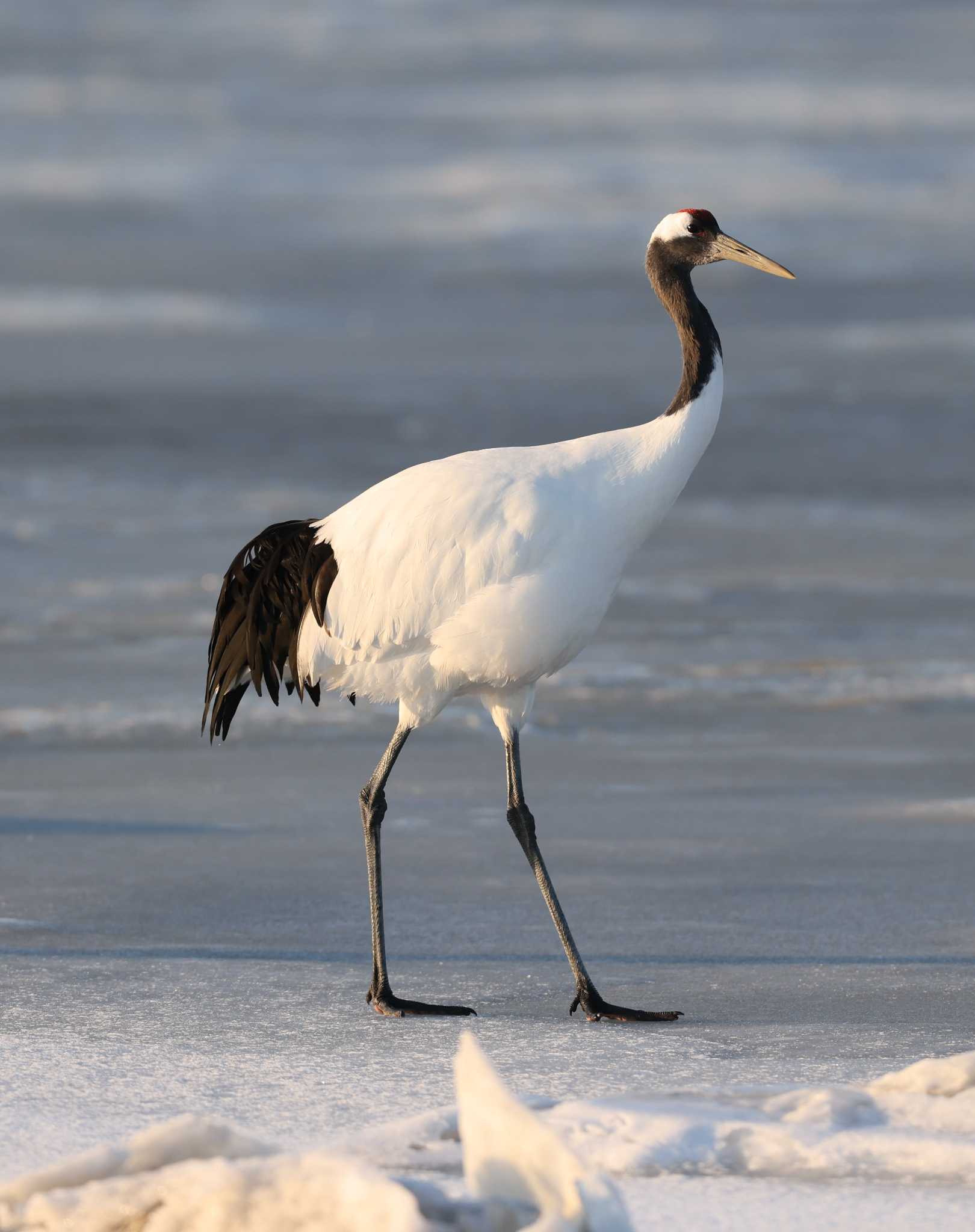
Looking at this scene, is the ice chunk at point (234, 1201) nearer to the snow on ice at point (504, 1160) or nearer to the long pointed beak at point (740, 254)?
the snow on ice at point (504, 1160)

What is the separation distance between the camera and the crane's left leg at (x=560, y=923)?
476cm

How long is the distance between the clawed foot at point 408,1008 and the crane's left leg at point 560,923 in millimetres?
249

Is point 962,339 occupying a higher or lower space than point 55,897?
higher

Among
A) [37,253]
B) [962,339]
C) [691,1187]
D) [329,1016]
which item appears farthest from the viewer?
[37,253]

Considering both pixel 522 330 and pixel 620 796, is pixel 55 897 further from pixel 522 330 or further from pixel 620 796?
pixel 522 330

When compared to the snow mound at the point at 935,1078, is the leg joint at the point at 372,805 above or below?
above

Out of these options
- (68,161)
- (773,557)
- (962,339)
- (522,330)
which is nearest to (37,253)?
(68,161)

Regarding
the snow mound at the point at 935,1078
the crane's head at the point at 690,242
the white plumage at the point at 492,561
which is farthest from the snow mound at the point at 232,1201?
the crane's head at the point at 690,242

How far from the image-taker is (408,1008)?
15.6ft

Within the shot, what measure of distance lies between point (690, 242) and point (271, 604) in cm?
142

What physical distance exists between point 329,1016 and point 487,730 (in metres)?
2.95

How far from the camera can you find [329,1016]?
4734mm

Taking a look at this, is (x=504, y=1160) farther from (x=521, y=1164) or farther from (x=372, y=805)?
(x=372, y=805)

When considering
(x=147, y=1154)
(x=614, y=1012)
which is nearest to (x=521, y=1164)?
(x=147, y=1154)
